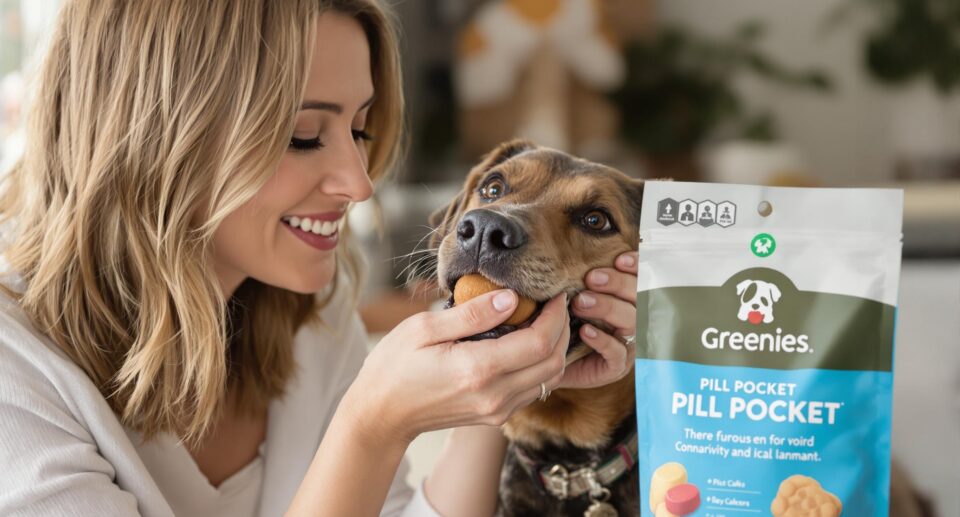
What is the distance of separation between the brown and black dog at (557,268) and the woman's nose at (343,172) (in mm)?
140

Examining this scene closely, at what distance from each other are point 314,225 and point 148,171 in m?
0.24

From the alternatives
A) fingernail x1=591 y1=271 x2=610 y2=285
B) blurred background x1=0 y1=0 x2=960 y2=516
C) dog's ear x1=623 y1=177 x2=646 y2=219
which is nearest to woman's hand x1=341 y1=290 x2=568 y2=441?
fingernail x1=591 y1=271 x2=610 y2=285

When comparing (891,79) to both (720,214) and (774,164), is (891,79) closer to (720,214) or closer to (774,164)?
(774,164)

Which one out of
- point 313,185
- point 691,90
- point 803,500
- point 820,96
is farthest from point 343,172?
point 820,96

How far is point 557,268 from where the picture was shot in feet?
3.37

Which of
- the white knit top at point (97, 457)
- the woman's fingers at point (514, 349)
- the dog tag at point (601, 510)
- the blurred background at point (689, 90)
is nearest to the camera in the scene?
the woman's fingers at point (514, 349)

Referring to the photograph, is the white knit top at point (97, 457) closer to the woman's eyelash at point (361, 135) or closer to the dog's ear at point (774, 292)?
the woman's eyelash at point (361, 135)

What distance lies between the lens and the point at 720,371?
77cm

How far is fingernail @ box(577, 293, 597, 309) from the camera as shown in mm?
1008

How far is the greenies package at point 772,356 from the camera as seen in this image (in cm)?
75

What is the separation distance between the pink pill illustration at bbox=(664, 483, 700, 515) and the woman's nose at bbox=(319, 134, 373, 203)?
63cm

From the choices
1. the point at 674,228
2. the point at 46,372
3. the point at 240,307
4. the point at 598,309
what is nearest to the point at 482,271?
the point at 598,309

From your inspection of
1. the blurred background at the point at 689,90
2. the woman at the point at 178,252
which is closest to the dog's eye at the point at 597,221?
the woman at the point at 178,252

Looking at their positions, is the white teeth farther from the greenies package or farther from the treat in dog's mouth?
the greenies package
